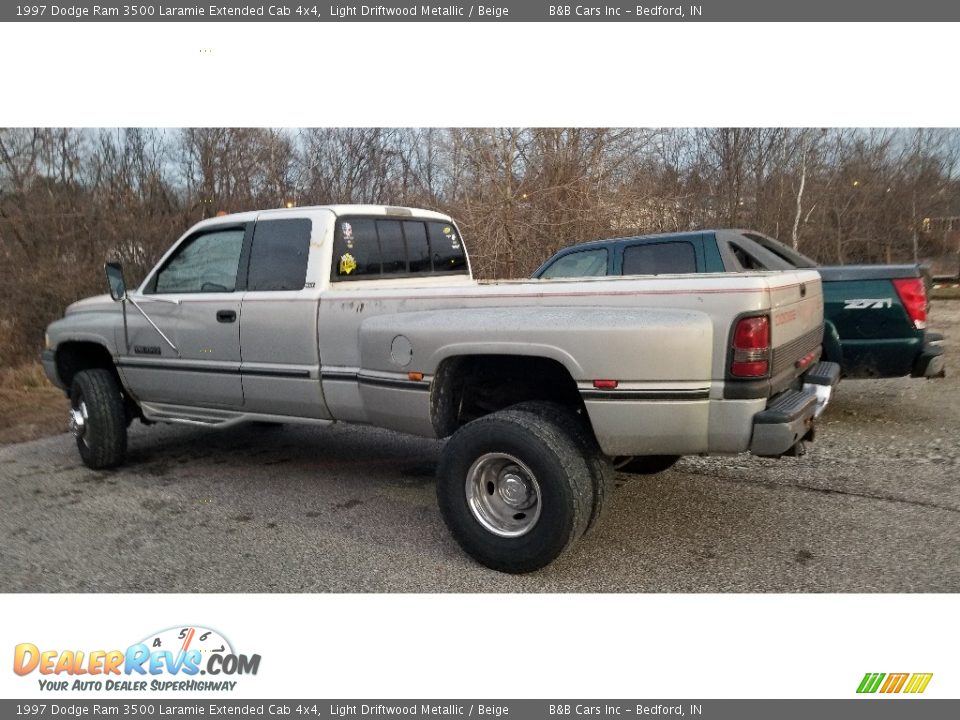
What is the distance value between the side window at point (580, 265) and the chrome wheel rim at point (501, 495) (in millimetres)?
3685

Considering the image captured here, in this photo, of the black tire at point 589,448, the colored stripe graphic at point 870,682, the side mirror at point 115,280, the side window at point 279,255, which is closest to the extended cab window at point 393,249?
the side window at point 279,255

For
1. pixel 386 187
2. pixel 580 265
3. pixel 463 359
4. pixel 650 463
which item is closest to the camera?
pixel 463 359

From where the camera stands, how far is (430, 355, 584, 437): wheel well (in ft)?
12.3

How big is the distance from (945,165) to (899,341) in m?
15.7

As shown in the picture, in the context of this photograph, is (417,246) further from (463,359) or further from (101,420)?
(101,420)

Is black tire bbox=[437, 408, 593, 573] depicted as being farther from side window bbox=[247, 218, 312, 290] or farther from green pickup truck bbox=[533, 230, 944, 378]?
green pickup truck bbox=[533, 230, 944, 378]

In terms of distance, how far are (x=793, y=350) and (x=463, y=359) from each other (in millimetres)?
1718

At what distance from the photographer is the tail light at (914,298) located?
5.70 metres

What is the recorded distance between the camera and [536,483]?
333 cm

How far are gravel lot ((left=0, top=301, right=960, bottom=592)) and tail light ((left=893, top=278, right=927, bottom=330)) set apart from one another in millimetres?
971

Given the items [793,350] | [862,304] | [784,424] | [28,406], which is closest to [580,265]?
[862,304]

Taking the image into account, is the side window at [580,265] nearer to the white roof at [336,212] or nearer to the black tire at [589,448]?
the white roof at [336,212]

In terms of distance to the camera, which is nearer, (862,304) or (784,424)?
(784,424)

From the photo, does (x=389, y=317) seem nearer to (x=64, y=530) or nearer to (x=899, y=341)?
(x=64, y=530)
